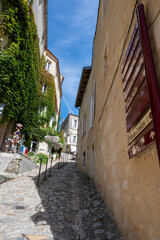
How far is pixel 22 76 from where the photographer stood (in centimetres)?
1051

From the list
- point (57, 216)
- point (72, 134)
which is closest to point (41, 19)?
point (57, 216)

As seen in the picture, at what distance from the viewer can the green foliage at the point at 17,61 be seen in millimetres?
8797

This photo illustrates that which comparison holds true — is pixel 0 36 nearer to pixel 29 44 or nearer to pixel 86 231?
pixel 29 44

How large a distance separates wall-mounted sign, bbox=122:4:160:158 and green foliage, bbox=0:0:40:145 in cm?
814

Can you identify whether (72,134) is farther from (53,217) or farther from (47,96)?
(53,217)

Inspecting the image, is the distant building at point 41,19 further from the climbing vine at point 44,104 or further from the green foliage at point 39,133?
the green foliage at point 39,133

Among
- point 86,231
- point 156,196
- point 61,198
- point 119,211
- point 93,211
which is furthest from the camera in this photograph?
point 61,198

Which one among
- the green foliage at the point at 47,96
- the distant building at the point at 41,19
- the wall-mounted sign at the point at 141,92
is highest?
the distant building at the point at 41,19

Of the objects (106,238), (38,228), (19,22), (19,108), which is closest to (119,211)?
(106,238)

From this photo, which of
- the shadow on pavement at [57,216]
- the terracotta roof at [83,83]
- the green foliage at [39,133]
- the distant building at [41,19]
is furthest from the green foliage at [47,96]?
the shadow on pavement at [57,216]

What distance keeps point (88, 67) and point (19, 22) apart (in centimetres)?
531

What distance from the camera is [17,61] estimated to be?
31.9ft

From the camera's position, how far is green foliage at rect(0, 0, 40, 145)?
8.80 meters

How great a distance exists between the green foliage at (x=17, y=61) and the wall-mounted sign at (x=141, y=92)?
26.7 feet
